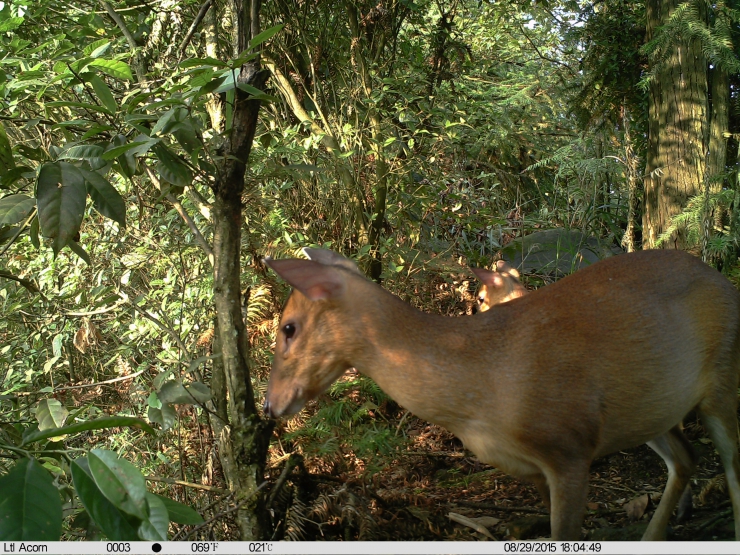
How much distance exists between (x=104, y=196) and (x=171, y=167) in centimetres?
35

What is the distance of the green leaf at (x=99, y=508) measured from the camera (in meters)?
1.59

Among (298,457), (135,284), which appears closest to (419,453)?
(298,457)

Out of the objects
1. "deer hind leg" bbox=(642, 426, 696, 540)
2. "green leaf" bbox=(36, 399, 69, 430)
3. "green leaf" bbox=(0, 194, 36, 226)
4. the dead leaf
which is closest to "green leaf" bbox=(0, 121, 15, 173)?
"green leaf" bbox=(0, 194, 36, 226)

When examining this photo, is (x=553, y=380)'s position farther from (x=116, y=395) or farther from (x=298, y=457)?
(x=116, y=395)

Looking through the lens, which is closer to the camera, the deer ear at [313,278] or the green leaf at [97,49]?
the green leaf at [97,49]

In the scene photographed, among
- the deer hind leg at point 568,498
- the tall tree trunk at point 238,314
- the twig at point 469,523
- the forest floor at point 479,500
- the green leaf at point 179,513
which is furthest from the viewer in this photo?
the twig at point 469,523

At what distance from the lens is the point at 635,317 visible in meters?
3.55

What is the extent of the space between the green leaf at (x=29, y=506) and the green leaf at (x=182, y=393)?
4.95ft

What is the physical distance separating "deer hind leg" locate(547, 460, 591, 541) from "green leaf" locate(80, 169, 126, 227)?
2196mm

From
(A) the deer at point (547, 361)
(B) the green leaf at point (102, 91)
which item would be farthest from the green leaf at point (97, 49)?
(A) the deer at point (547, 361)

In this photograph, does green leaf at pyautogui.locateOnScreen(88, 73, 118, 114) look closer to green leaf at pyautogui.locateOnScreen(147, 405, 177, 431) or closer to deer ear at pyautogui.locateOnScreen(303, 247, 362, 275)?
deer ear at pyautogui.locateOnScreen(303, 247, 362, 275)

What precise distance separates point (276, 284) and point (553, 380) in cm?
314

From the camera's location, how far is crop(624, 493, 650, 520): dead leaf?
177 inches

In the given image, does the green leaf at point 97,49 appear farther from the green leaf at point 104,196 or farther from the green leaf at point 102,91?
the green leaf at point 104,196
